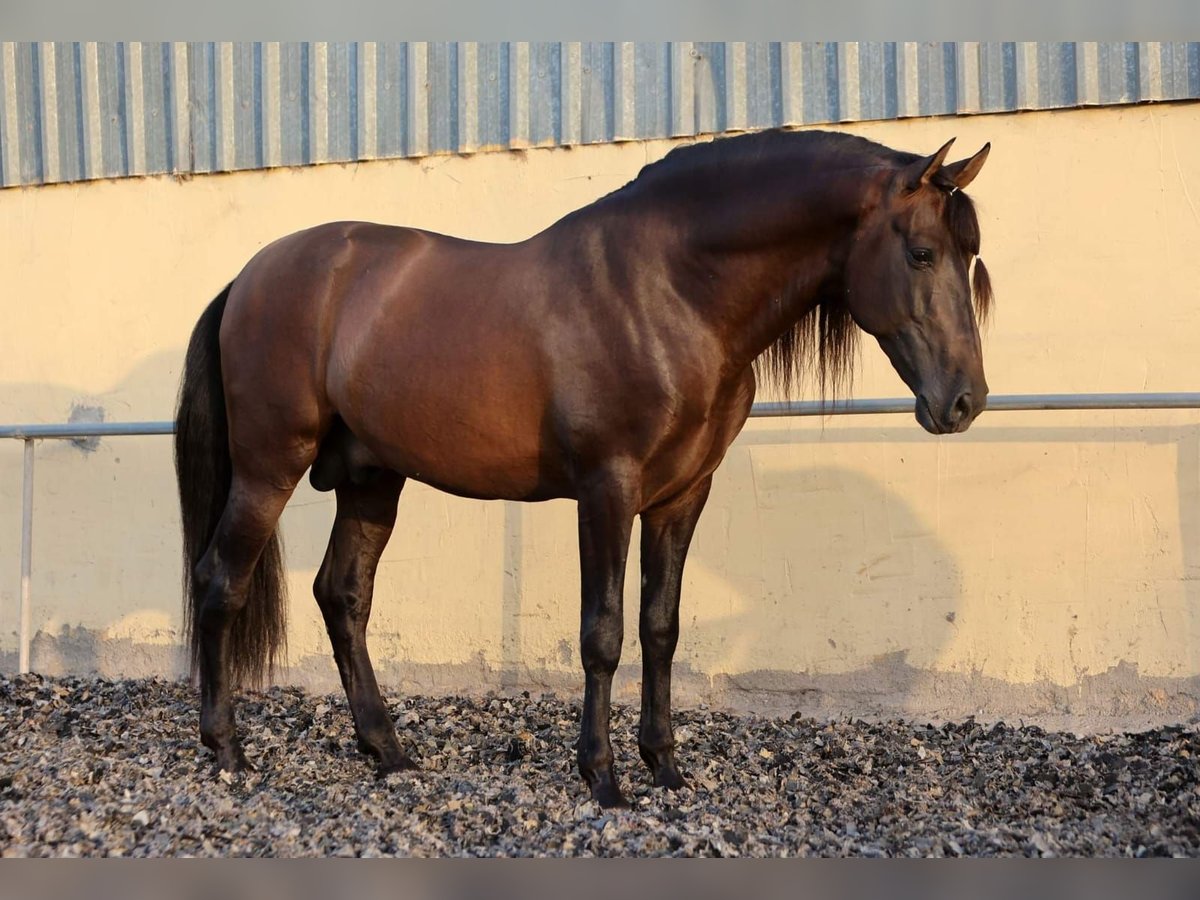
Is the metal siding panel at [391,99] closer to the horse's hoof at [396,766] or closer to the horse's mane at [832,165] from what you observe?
the horse's mane at [832,165]

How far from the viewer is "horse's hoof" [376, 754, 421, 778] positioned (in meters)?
4.38

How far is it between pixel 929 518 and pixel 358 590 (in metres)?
2.50

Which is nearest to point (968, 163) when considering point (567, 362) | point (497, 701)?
point (567, 362)

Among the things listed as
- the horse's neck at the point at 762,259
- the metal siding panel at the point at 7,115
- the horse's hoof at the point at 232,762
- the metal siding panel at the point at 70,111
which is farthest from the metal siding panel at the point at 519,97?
the horse's hoof at the point at 232,762

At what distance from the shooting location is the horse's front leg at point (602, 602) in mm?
3686

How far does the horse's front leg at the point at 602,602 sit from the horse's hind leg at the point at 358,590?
3.32 ft

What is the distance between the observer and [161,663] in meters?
6.36

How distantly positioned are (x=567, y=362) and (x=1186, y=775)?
2569mm

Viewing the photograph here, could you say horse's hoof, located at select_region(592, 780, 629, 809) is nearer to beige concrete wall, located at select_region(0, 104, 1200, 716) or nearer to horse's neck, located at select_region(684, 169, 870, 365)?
horse's neck, located at select_region(684, 169, 870, 365)

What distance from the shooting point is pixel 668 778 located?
406 centimetres

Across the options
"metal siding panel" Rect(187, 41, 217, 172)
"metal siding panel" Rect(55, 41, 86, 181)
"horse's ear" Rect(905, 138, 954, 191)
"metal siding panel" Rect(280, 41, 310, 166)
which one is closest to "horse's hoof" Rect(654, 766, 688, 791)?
"horse's ear" Rect(905, 138, 954, 191)

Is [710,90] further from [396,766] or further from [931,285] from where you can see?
[396,766]

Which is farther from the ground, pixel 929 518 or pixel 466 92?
pixel 466 92

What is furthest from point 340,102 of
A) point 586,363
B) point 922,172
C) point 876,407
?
point 922,172
